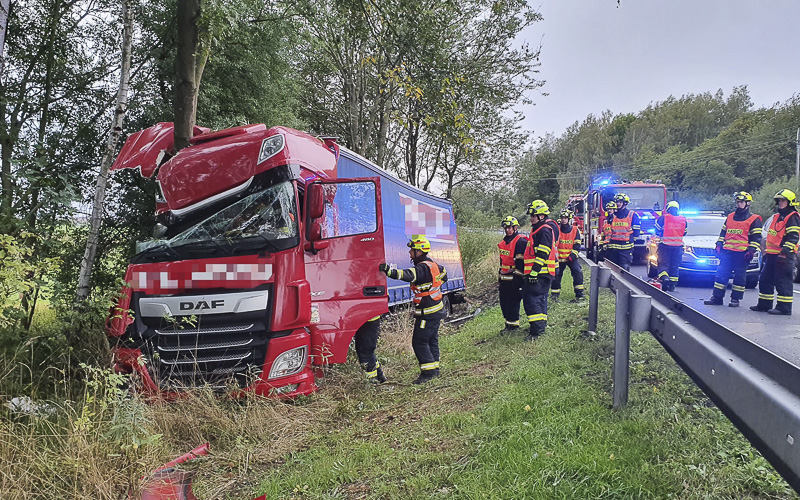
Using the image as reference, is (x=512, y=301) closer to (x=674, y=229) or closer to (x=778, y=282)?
(x=778, y=282)

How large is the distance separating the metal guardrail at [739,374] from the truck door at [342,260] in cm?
282

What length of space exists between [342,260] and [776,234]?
666 cm

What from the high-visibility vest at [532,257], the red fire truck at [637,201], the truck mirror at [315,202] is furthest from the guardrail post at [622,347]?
the red fire truck at [637,201]

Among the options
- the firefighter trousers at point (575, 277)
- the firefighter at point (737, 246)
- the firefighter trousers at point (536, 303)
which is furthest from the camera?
the firefighter trousers at point (575, 277)

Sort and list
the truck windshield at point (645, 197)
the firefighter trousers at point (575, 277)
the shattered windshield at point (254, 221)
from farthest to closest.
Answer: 1. the truck windshield at point (645, 197)
2. the firefighter trousers at point (575, 277)
3. the shattered windshield at point (254, 221)

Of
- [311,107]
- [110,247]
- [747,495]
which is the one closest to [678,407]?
[747,495]

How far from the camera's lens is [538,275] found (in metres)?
6.55

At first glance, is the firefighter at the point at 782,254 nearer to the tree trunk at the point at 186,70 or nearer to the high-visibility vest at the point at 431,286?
the high-visibility vest at the point at 431,286

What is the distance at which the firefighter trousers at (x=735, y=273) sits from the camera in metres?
7.70

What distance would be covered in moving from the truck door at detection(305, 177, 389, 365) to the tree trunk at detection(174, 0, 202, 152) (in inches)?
86.1

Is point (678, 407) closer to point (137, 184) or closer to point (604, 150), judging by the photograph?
point (137, 184)

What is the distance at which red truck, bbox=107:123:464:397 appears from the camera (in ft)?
13.1

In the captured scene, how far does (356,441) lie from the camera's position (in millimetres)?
3588

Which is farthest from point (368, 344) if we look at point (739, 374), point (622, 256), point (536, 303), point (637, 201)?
point (637, 201)
